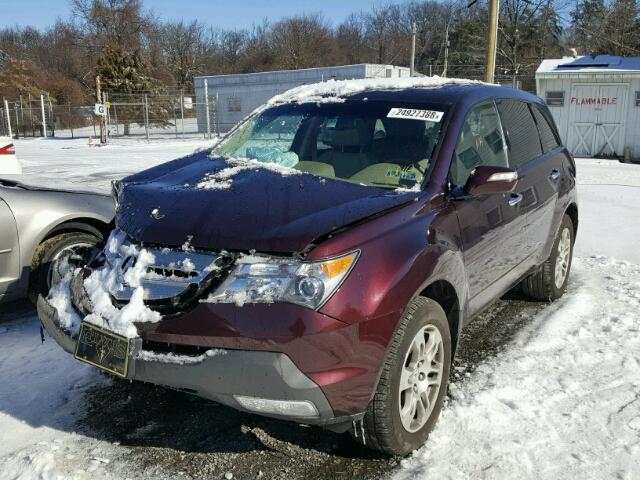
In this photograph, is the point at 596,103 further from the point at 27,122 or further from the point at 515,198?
the point at 27,122

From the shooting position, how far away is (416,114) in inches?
142

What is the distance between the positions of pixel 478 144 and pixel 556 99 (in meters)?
17.6

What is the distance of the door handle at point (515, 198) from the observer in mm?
3850

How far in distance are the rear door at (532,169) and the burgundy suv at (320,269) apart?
27cm

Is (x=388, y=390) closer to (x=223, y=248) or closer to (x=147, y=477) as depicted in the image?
(x=223, y=248)

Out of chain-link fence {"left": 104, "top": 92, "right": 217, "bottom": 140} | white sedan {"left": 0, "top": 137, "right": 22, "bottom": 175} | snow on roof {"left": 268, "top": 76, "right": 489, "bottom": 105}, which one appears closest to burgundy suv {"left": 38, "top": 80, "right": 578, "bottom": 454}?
→ snow on roof {"left": 268, "top": 76, "right": 489, "bottom": 105}

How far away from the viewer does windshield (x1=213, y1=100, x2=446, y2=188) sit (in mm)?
3396

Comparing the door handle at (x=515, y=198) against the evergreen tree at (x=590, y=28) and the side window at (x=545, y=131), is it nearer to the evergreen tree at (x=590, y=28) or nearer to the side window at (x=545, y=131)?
the side window at (x=545, y=131)

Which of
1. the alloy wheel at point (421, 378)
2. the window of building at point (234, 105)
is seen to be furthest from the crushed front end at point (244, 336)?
the window of building at point (234, 105)

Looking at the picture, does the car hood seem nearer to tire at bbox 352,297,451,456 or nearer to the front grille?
the front grille

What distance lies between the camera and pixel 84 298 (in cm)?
292

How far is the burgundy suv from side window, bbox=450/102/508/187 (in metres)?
0.02

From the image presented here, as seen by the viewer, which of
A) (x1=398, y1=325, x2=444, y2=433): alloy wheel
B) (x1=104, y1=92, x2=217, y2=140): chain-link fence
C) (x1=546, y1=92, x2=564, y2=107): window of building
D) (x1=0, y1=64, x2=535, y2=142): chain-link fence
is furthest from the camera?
(x1=0, y1=64, x2=535, y2=142): chain-link fence

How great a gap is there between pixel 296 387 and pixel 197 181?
4.46 feet
